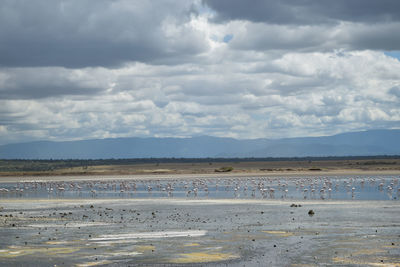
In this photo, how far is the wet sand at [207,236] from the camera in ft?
74.0

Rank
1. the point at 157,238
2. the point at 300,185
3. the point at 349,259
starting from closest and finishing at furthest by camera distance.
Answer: the point at 349,259
the point at 157,238
the point at 300,185

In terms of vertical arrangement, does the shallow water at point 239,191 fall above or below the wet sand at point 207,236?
above

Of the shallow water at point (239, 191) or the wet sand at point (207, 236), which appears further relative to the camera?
the shallow water at point (239, 191)

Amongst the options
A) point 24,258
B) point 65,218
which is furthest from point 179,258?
point 65,218

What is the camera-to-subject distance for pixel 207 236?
2856 centimetres

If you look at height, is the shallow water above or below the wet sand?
above

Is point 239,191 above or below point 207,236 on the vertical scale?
above

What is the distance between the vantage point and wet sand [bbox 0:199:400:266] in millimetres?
22547

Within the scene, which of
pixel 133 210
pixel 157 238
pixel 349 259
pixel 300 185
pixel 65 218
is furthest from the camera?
Result: pixel 300 185

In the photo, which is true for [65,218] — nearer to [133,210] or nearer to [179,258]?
[133,210]

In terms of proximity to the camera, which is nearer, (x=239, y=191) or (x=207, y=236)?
(x=207, y=236)

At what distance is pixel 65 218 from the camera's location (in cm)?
3847

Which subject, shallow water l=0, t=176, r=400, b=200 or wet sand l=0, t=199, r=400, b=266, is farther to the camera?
shallow water l=0, t=176, r=400, b=200

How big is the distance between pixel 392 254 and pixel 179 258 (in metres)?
8.47
